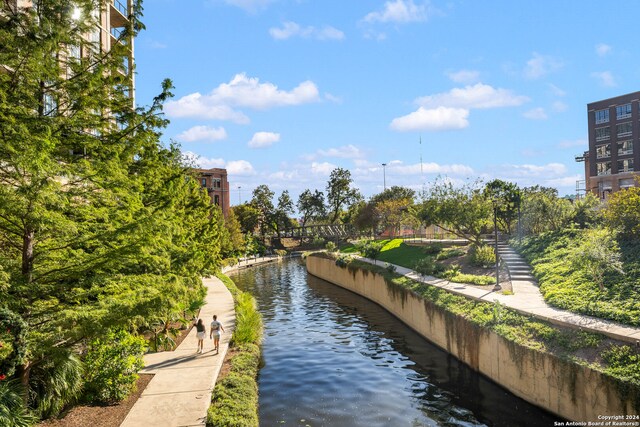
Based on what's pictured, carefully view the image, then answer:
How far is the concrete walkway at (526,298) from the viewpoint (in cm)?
1623

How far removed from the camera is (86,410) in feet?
45.2

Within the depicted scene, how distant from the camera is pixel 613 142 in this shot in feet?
235

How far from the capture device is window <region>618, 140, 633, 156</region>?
229 ft

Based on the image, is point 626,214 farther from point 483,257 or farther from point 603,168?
point 603,168

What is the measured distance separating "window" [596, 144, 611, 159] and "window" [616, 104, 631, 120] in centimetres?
458

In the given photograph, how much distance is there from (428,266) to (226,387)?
23039 millimetres

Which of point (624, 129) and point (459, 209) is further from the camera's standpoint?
point (624, 129)

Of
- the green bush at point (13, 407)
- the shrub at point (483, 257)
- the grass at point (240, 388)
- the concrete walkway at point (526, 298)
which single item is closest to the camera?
the green bush at point (13, 407)

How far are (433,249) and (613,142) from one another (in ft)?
150

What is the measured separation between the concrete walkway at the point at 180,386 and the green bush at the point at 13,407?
2.52m

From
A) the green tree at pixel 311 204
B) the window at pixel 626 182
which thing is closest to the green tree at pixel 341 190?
the green tree at pixel 311 204

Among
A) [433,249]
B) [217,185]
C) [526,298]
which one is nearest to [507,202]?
[433,249]

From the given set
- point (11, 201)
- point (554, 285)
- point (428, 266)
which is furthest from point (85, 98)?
point (428, 266)

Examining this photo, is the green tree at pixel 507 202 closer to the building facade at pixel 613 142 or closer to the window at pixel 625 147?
the building facade at pixel 613 142
